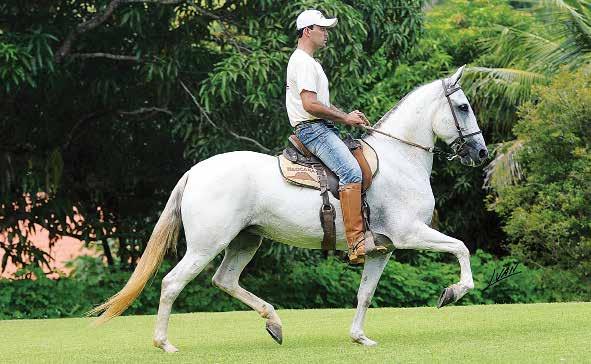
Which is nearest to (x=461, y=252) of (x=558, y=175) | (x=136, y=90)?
(x=136, y=90)

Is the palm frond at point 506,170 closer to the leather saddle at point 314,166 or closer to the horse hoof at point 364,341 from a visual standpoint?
the leather saddle at point 314,166

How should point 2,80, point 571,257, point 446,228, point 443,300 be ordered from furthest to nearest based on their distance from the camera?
1. point 446,228
2. point 571,257
3. point 2,80
4. point 443,300

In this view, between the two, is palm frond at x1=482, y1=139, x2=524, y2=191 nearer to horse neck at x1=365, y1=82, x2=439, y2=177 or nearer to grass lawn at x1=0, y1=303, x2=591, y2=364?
grass lawn at x1=0, y1=303, x2=591, y2=364

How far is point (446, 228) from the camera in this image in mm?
22422

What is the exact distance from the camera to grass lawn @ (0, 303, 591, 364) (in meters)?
8.39

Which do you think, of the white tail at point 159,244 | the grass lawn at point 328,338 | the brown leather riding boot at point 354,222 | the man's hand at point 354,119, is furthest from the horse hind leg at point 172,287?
the man's hand at point 354,119

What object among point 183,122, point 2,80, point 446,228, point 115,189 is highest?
point 2,80

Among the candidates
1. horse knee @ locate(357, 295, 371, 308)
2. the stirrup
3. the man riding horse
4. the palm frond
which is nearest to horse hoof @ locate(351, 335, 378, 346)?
horse knee @ locate(357, 295, 371, 308)

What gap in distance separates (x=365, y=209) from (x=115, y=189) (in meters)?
11.2

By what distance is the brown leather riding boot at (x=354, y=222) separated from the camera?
9.13 meters

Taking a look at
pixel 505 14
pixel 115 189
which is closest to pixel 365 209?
pixel 115 189

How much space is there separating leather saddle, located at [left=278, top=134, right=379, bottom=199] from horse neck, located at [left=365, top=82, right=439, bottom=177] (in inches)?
6.9

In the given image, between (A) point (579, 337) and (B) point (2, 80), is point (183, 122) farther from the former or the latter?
(A) point (579, 337)

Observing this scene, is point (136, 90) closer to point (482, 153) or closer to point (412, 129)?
point (412, 129)
